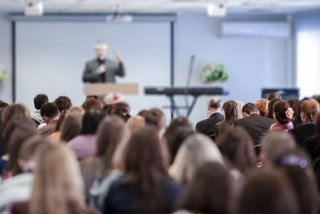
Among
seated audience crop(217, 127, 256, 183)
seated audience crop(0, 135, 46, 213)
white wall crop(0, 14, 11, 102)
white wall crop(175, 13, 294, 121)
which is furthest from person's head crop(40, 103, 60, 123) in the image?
white wall crop(175, 13, 294, 121)

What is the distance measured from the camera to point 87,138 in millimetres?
5598

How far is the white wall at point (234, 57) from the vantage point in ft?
52.9

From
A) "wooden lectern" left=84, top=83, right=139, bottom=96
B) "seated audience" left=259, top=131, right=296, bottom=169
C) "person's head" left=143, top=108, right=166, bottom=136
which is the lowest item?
"seated audience" left=259, top=131, right=296, bottom=169

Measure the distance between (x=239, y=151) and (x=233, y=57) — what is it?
39.4ft

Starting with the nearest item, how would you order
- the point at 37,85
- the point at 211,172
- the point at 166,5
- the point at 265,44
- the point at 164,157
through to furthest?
the point at 211,172, the point at 164,157, the point at 166,5, the point at 37,85, the point at 265,44

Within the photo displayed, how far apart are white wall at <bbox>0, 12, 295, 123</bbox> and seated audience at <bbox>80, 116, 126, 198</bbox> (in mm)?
11053

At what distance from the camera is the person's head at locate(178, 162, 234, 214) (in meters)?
3.19

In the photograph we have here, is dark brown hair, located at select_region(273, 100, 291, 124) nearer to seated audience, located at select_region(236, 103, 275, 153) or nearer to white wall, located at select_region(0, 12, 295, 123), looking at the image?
seated audience, located at select_region(236, 103, 275, 153)

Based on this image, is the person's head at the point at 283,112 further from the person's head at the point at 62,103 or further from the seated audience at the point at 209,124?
the person's head at the point at 62,103

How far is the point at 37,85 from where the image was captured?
609 inches

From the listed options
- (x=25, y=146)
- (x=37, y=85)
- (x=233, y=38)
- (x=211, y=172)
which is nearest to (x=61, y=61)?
(x=37, y=85)

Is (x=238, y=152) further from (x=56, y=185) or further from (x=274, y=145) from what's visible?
(x=56, y=185)

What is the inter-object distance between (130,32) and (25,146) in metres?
11.6

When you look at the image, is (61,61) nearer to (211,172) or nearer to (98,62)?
(98,62)
